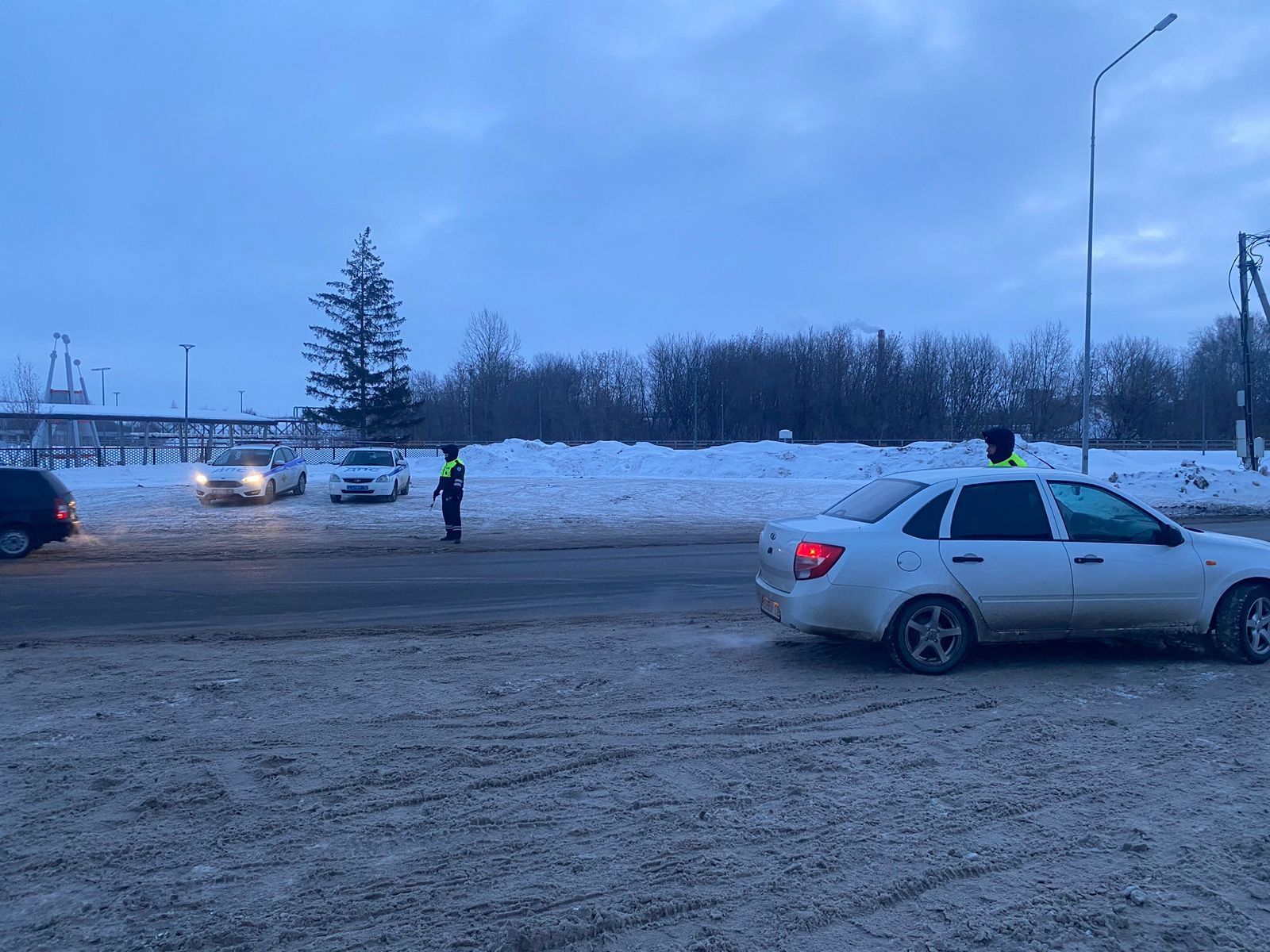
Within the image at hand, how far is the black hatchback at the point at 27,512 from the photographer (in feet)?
51.8

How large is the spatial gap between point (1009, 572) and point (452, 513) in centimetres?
1259

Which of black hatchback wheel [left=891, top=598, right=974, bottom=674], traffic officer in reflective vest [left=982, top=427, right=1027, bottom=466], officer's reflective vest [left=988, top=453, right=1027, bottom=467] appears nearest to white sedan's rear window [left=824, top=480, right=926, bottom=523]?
black hatchback wheel [left=891, top=598, right=974, bottom=674]

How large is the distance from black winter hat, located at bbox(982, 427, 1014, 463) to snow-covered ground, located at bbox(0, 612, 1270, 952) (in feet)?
7.96

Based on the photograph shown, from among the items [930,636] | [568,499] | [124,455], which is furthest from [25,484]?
[124,455]

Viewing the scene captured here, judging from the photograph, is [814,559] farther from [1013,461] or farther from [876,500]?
[1013,461]

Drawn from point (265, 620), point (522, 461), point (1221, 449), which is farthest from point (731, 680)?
point (1221, 449)

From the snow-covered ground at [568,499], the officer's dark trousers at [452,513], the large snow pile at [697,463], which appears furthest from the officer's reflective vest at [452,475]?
the large snow pile at [697,463]

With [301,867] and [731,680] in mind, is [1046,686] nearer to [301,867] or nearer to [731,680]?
[731,680]

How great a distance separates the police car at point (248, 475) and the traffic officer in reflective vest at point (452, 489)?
9806 millimetres

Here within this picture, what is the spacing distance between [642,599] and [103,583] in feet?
25.7

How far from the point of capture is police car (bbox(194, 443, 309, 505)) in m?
25.1

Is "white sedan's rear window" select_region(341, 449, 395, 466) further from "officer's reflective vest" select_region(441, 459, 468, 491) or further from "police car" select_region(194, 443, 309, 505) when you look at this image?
"officer's reflective vest" select_region(441, 459, 468, 491)

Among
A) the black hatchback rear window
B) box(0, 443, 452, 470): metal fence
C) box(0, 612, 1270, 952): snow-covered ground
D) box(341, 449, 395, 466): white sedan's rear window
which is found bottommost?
box(0, 612, 1270, 952): snow-covered ground

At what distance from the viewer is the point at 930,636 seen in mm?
7309
